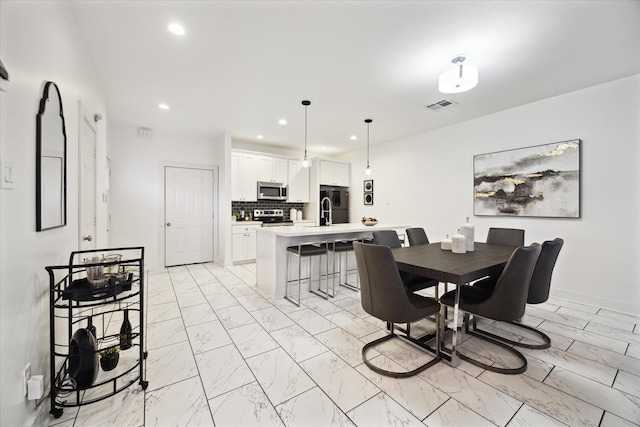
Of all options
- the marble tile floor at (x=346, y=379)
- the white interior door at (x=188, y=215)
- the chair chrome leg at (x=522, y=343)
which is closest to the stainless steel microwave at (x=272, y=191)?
the white interior door at (x=188, y=215)

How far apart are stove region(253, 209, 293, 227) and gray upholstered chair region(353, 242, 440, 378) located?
4018mm

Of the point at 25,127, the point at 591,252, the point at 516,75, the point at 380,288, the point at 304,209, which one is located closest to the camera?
the point at 25,127

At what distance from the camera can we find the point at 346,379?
188cm

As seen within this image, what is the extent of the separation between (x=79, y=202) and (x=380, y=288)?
259cm

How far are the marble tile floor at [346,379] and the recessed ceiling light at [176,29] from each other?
2.73 metres

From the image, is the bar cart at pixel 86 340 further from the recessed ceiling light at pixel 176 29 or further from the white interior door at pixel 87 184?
the recessed ceiling light at pixel 176 29

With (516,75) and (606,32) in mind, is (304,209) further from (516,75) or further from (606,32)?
(606,32)

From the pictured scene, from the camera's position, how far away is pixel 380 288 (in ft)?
6.37

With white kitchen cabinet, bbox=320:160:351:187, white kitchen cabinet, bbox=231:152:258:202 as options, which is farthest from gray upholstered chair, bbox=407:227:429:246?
white kitchen cabinet, bbox=231:152:258:202

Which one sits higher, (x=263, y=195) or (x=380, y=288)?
(x=263, y=195)

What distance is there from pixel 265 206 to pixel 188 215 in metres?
1.66

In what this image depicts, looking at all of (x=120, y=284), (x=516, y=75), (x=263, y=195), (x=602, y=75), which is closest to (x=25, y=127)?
(x=120, y=284)

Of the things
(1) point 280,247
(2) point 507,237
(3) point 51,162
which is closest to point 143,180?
(1) point 280,247

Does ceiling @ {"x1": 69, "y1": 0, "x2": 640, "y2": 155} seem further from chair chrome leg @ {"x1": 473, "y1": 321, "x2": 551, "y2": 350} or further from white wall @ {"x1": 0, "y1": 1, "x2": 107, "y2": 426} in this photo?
chair chrome leg @ {"x1": 473, "y1": 321, "x2": 551, "y2": 350}
